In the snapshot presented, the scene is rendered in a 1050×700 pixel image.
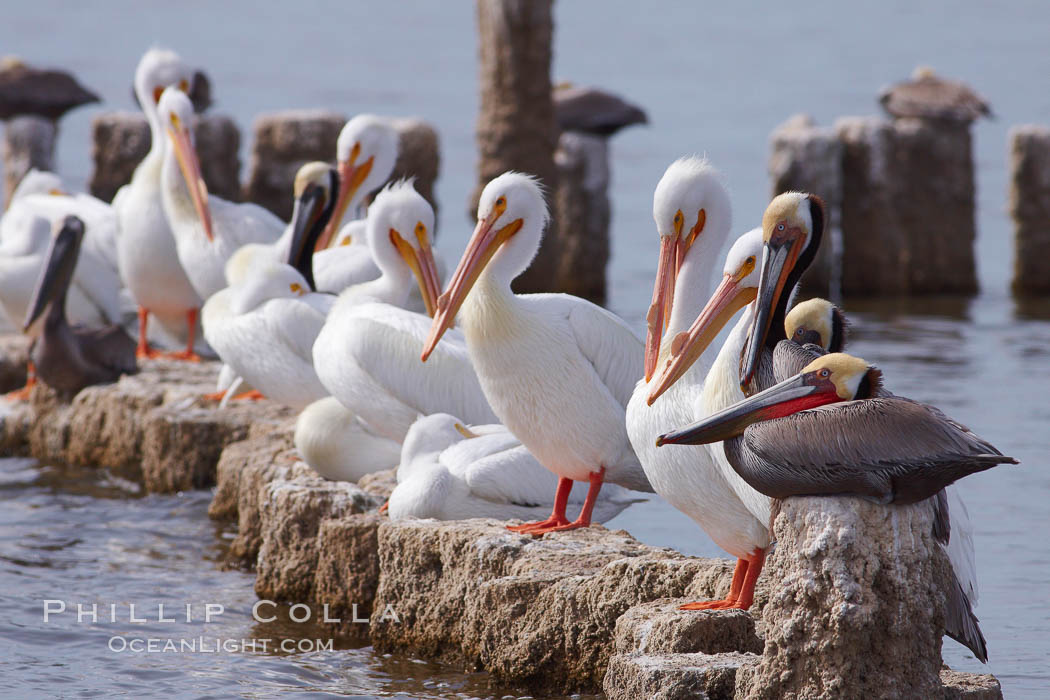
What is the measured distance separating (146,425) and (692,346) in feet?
11.6

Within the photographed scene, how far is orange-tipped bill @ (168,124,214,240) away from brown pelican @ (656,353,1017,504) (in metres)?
4.59

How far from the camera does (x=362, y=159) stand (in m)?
7.12

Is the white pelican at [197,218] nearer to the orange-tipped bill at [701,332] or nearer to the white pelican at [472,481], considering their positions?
the white pelican at [472,481]

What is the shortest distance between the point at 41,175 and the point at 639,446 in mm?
6336

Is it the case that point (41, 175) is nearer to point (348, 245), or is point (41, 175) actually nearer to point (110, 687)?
point (348, 245)

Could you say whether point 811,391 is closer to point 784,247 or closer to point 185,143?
point 784,247

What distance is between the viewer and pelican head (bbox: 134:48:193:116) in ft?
27.0

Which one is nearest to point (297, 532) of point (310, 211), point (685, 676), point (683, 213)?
point (683, 213)

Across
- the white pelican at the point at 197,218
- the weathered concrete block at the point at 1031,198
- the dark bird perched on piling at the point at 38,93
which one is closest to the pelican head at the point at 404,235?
the white pelican at the point at 197,218

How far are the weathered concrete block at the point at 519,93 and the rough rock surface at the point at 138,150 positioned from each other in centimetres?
166

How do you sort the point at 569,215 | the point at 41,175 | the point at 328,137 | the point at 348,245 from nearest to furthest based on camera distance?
the point at 348,245 < the point at 41,175 < the point at 328,137 < the point at 569,215

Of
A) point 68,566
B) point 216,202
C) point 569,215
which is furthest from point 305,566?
point 569,215

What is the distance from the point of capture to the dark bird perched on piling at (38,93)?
1102 centimetres

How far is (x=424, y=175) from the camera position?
1080 cm
